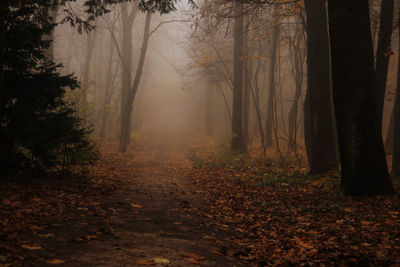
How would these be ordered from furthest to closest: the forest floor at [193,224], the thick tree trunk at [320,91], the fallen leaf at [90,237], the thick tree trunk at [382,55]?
the thick tree trunk at [320,91], the thick tree trunk at [382,55], the fallen leaf at [90,237], the forest floor at [193,224]

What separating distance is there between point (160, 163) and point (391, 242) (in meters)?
11.6

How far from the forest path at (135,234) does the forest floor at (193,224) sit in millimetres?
14

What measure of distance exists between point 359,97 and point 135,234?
5.35m

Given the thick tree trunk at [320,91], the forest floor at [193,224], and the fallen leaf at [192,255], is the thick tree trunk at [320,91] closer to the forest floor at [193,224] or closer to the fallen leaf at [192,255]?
the forest floor at [193,224]

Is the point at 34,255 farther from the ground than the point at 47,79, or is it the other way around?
the point at 47,79

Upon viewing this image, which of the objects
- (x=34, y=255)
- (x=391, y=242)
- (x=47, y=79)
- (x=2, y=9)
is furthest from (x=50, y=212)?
(x=391, y=242)

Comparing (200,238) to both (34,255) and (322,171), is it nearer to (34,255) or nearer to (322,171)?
(34,255)

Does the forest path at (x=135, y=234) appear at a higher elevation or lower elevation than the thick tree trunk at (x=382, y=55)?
lower

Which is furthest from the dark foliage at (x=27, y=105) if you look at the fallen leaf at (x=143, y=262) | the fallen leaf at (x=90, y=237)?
the fallen leaf at (x=143, y=262)

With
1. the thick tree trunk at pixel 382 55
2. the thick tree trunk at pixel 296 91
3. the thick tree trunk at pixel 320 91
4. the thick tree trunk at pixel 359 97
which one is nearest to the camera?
the thick tree trunk at pixel 359 97

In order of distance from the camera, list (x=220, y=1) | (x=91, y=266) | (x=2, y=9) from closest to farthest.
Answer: (x=91, y=266)
(x=2, y=9)
(x=220, y=1)

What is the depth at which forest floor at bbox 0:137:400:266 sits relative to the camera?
376cm

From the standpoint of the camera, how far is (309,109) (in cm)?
1019

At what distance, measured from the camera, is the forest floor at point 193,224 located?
12.3ft
